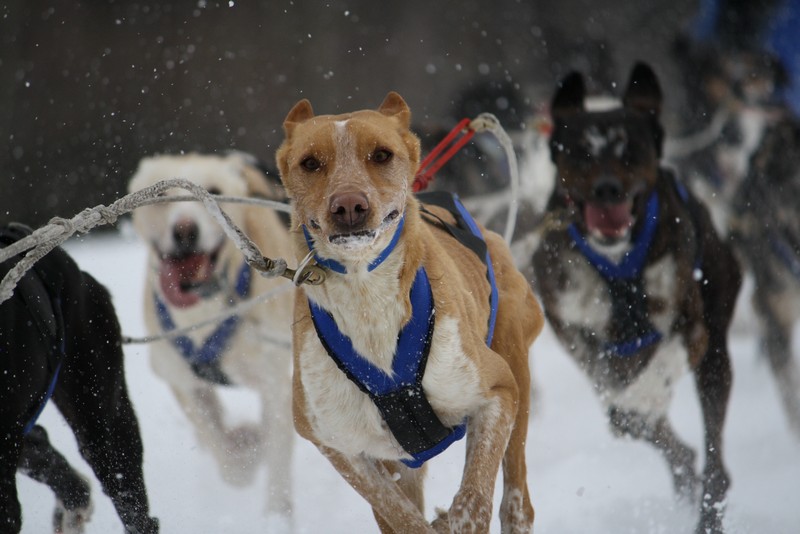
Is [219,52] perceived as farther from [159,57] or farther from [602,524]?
[602,524]

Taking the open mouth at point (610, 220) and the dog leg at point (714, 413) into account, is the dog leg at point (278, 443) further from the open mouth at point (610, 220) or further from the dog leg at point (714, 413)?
the dog leg at point (714, 413)

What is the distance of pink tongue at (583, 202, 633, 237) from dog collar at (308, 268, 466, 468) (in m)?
1.95

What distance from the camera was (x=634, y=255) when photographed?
13.1 feet

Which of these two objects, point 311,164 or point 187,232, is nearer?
point 311,164

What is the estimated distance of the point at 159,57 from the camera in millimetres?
10281

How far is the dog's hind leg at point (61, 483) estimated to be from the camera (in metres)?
3.22

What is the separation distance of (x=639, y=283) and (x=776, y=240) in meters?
1.64

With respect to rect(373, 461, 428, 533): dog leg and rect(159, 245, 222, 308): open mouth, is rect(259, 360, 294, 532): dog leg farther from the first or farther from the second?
rect(373, 461, 428, 533): dog leg

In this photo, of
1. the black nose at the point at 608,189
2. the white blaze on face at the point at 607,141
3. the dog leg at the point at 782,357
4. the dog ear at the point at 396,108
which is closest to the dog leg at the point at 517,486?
the dog ear at the point at 396,108

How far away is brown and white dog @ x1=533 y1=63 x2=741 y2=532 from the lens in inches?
156

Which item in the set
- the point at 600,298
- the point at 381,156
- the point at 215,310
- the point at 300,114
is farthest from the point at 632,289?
the point at 381,156

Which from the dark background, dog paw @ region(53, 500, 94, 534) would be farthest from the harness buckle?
the dark background

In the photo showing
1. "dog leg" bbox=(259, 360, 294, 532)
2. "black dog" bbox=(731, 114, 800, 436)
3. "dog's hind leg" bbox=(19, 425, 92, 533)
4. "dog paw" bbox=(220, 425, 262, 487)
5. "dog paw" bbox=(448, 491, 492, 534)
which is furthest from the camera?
"black dog" bbox=(731, 114, 800, 436)

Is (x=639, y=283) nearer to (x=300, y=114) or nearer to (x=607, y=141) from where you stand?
(x=607, y=141)
